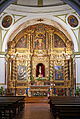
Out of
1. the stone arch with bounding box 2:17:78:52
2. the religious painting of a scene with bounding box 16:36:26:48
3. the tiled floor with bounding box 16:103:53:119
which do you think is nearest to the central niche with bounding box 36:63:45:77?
the religious painting of a scene with bounding box 16:36:26:48

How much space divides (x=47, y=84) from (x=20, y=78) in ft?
10.4

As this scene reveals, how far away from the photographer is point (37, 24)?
87.8ft

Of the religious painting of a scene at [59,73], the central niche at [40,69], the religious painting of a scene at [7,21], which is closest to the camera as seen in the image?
the religious painting of a scene at [7,21]

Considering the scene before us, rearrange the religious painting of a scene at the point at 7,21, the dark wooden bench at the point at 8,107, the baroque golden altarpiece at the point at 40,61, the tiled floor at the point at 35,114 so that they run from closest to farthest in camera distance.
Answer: the dark wooden bench at the point at 8,107 → the tiled floor at the point at 35,114 → the religious painting of a scene at the point at 7,21 → the baroque golden altarpiece at the point at 40,61

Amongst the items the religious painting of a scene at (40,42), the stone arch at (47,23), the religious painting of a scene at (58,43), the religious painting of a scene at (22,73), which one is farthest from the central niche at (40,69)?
the stone arch at (47,23)

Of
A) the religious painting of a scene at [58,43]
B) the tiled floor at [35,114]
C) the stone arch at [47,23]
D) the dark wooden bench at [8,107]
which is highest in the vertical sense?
the stone arch at [47,23]

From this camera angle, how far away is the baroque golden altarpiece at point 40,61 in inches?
1011

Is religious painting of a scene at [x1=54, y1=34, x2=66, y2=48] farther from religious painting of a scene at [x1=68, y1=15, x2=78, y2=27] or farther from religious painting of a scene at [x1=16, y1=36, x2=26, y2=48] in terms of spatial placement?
religious painting of a scene at [x1=16, y1=36, x2=26, y2=48]

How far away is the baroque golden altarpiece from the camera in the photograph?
25.7m

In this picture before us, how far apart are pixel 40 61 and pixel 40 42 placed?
2247 millimetres

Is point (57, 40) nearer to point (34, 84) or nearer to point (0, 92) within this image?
point (34, 84)

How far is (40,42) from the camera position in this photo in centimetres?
2667

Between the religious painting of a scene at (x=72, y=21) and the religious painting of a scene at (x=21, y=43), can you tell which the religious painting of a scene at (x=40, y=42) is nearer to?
the religious painting of a scene at (x=21, y=43)

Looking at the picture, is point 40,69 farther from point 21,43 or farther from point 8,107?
point 8,107
